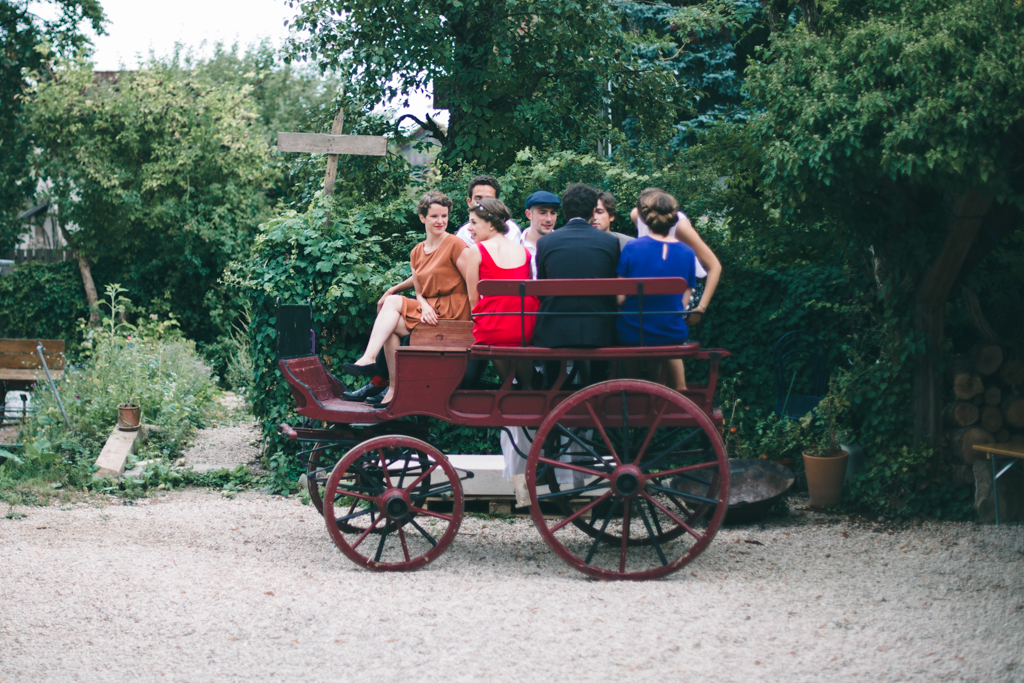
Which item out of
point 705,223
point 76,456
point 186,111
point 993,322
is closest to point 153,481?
point 76,456

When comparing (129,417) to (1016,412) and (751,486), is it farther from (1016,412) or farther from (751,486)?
(1016,412)

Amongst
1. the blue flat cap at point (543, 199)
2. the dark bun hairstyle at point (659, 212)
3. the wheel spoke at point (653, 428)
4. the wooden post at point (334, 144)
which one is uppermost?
the wooden post at point (334, 144)

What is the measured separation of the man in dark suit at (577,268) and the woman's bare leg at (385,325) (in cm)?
97

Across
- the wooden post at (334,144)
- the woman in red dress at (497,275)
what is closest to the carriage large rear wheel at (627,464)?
the woman in red dress at (497,275)

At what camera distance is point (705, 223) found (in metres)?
7.23

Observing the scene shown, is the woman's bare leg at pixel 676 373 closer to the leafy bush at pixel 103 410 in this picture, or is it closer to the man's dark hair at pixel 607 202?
the man's dark hair at pixel 607 202

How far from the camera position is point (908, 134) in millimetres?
4621

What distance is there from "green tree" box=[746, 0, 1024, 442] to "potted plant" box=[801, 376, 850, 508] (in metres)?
0.53

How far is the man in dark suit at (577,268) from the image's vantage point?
173 inches

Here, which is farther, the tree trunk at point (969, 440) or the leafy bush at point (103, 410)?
the leafy bush at point (103, 410)

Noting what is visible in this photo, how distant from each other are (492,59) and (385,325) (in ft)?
16.2

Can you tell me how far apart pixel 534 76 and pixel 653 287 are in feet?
19.8

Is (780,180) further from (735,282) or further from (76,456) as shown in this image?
(76,456)

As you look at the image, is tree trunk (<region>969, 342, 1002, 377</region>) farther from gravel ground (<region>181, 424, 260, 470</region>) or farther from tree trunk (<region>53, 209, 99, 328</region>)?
tree trunk (<region>53, 209, 99, 328</region>)
